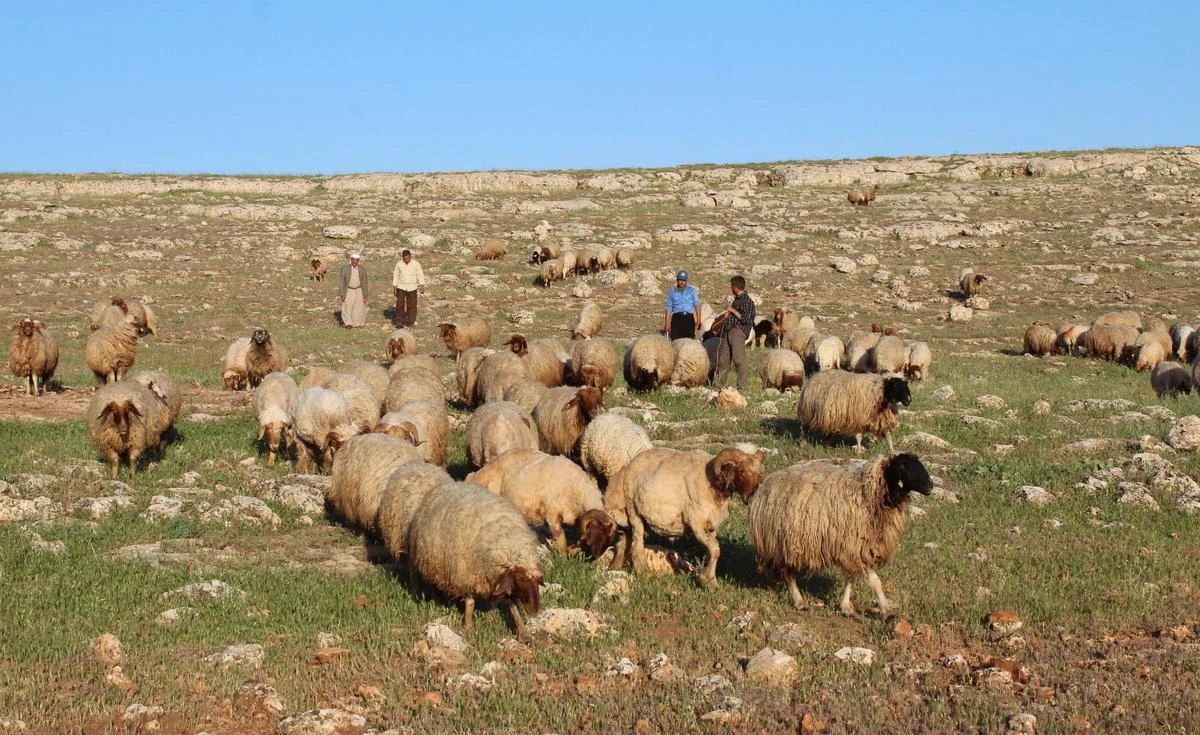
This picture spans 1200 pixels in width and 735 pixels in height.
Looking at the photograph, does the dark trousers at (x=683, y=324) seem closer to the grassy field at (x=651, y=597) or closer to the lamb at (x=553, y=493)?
the grassy field at (x=651, y=597)

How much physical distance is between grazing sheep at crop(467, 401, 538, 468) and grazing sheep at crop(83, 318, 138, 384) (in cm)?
879

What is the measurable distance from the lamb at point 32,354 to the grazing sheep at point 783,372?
12530 millimetres

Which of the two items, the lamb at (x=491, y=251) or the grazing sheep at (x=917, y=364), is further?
the lamb at (x=491, y=251)

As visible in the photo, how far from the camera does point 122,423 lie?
1230 cm

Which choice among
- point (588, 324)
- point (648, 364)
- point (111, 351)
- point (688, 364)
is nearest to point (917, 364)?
point (688, 364)

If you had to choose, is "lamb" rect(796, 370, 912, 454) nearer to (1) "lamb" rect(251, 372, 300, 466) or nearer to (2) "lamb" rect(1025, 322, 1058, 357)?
(1) "lamb" rect(251, 372, 300, 466)

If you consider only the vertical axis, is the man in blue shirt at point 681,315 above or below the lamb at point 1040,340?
above

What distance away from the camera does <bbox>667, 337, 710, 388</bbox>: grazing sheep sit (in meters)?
19.1

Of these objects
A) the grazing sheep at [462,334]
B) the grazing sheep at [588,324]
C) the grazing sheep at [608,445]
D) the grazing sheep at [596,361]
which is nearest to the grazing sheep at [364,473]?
the grazing sheep at [608,445]

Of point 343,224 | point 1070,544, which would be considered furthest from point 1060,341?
point 343,224

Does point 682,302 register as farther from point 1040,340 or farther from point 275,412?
point 1040,340

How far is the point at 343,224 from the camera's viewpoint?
46156 mm

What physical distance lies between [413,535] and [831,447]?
7.02 metres

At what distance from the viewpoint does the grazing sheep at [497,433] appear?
12070mm
